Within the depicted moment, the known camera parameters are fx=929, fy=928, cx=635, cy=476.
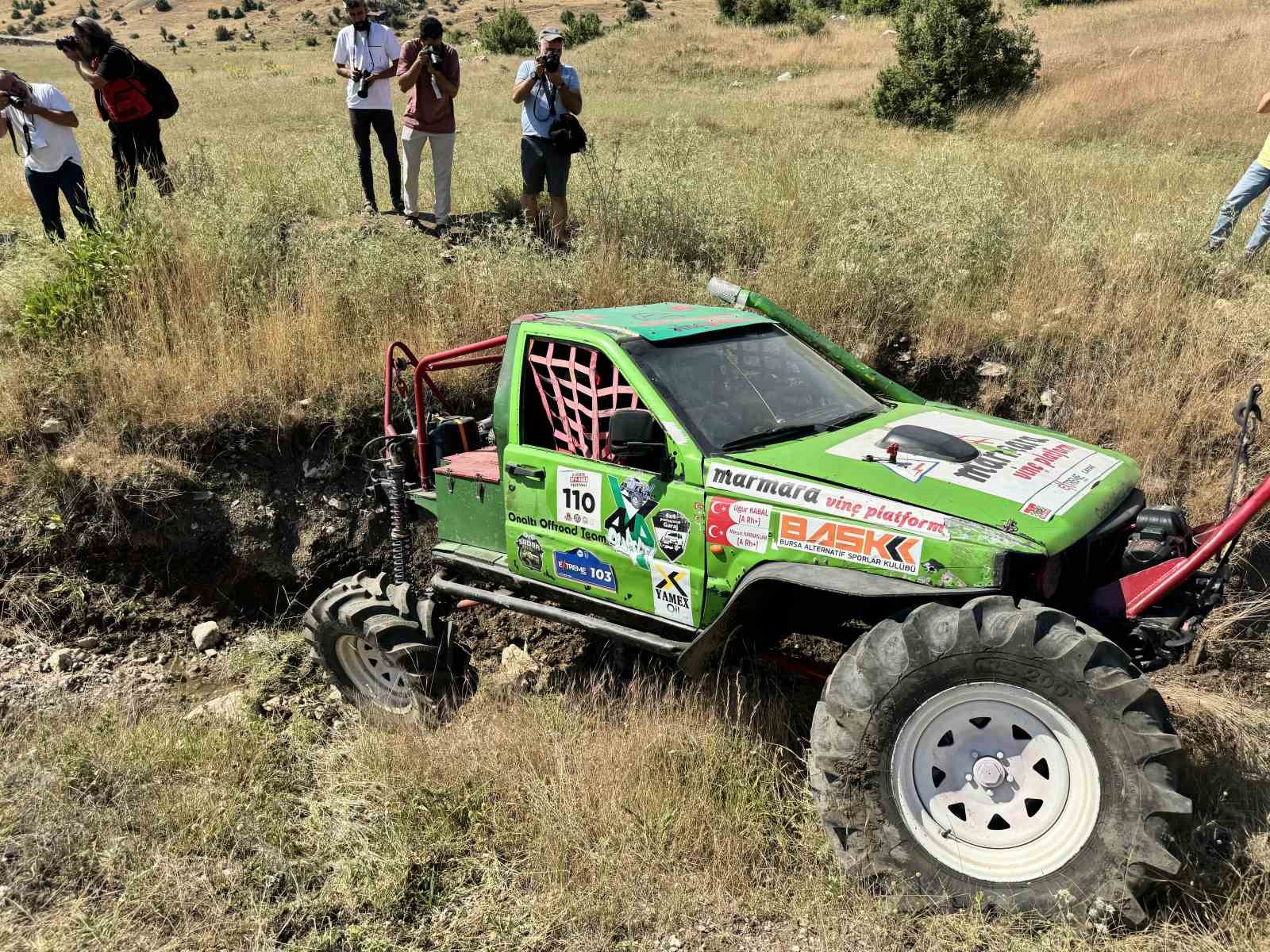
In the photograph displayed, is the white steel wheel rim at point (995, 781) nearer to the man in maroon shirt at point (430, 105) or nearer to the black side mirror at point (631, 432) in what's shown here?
the black side mirror at point (631, 432)

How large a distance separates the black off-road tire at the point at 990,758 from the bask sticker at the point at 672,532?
867mm

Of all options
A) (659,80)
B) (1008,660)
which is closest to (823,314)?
(1008,660)

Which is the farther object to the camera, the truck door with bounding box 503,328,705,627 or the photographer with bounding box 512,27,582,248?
the photographer with bounding box 512,27,582,248

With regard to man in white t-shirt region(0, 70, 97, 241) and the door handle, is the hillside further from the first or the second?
the door handle

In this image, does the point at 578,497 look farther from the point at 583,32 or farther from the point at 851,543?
the point at 583,32

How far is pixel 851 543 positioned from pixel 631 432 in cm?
96

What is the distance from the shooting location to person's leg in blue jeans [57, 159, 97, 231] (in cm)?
743

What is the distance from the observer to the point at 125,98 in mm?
7727

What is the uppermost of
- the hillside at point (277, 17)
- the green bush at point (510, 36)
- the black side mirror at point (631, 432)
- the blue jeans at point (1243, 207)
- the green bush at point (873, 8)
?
the hillside at point (277, 17)

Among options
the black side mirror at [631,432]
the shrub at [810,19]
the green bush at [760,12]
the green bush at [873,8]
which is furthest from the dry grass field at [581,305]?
the green bush at [760,12]

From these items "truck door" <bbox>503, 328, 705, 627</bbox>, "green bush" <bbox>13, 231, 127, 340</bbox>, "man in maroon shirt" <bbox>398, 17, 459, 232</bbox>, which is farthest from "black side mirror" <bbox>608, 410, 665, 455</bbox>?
"man in maroon shirt" <bbox>398, 17, 459, 232</bbox>

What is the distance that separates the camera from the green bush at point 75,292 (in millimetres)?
6672

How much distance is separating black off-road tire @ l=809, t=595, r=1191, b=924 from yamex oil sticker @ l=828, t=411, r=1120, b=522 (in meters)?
0.47

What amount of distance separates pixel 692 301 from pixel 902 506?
4.44 meters
